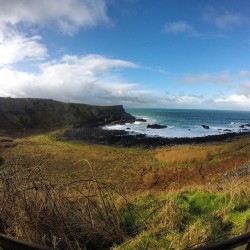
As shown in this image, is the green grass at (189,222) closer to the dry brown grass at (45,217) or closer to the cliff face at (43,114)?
the dry brown grass at (45,217)

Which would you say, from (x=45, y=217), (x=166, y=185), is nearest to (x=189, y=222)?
(x=45, y=217)

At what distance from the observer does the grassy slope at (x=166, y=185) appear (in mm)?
5309

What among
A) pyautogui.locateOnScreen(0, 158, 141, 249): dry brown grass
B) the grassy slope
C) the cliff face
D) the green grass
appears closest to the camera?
pyautogui.locateOnScreen(0, 158, 141, 249): dry brown grass

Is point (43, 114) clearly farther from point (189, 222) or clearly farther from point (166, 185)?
point (189, 222)

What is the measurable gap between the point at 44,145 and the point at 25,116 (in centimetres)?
3271

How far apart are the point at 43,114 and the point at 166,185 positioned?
59.3m

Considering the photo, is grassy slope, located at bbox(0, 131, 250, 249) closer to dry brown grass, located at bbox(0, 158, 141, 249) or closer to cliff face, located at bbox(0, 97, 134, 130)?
dry brown grass, located at bbox(0, 158, 141, 249)

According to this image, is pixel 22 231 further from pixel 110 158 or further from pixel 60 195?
pixel 110 158

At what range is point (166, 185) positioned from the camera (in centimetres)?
1944

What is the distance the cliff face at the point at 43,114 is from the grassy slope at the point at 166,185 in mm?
21576

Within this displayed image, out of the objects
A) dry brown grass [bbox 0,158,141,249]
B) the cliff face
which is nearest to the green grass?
dry brown grass [bbox 0,158,141,249]

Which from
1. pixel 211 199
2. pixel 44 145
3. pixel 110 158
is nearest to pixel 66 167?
pixel 110 158

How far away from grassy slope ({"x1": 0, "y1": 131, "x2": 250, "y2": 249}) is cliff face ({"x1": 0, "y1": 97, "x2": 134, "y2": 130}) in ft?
70.8

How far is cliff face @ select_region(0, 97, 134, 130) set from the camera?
6750 centimetres
